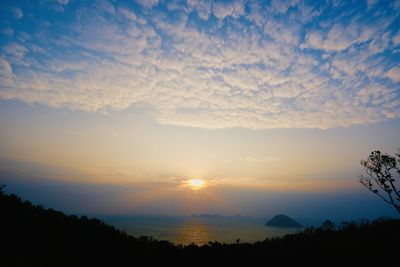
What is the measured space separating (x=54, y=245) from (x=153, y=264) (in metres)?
4.89

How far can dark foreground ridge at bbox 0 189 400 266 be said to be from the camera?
37.7ft

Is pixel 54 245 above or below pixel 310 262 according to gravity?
above

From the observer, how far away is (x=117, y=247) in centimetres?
1416

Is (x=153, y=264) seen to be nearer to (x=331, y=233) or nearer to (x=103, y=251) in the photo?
(x=103, y=251)

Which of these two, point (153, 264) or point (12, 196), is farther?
point (12, 196)

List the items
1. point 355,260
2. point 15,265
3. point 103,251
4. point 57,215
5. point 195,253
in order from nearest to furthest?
1. point 15,265
2. point 355,260
3. point 103,251
4. point 195,253
5. point 57,215

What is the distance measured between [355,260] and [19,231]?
1654 centimetres

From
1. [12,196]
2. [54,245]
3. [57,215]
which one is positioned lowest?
[54,245]

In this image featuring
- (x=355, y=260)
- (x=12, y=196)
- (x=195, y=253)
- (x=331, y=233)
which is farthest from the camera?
(x=331, y=233)

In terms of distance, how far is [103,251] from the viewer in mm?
13070

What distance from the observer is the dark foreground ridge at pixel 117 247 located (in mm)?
11484

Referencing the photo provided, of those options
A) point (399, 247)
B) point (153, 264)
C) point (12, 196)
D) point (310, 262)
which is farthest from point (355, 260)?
point (12, 196)

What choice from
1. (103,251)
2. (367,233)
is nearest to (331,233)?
(367,233)

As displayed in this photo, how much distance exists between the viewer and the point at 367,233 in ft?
58.0
